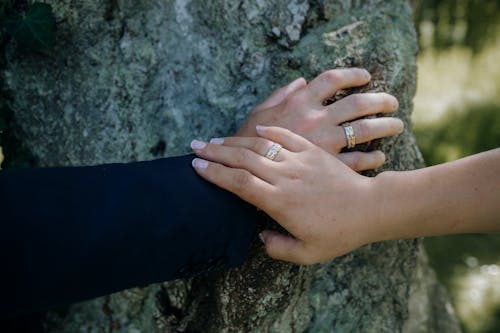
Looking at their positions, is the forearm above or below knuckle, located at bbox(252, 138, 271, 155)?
below

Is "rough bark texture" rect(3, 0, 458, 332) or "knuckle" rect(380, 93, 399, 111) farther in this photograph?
"rough bark texture" rect(3, 0, 458, 332)

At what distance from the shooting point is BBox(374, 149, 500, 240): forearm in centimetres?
174

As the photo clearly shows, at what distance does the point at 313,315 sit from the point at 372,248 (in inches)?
14.3

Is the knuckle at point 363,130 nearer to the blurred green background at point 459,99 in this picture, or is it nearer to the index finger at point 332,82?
the index finger at point 332,82

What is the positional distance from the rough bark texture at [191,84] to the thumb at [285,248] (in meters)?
0.33

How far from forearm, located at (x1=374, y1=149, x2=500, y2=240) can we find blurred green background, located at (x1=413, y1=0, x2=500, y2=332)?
2.39 meters

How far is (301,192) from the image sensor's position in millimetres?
1755

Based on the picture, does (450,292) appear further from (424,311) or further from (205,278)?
(205,278)

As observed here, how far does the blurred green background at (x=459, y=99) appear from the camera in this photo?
13.7 ft

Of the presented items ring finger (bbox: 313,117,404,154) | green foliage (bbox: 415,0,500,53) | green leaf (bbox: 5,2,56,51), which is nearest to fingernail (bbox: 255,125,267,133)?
ring finger (bbox: 313,117,404,154)

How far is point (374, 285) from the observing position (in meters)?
2.37

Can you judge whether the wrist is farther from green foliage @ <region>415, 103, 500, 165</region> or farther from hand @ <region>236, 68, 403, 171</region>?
green foliage @ <region>415, 103, 500, 165</region>

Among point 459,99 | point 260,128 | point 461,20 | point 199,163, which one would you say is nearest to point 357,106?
point 260,128

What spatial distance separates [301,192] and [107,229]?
1.91ft
